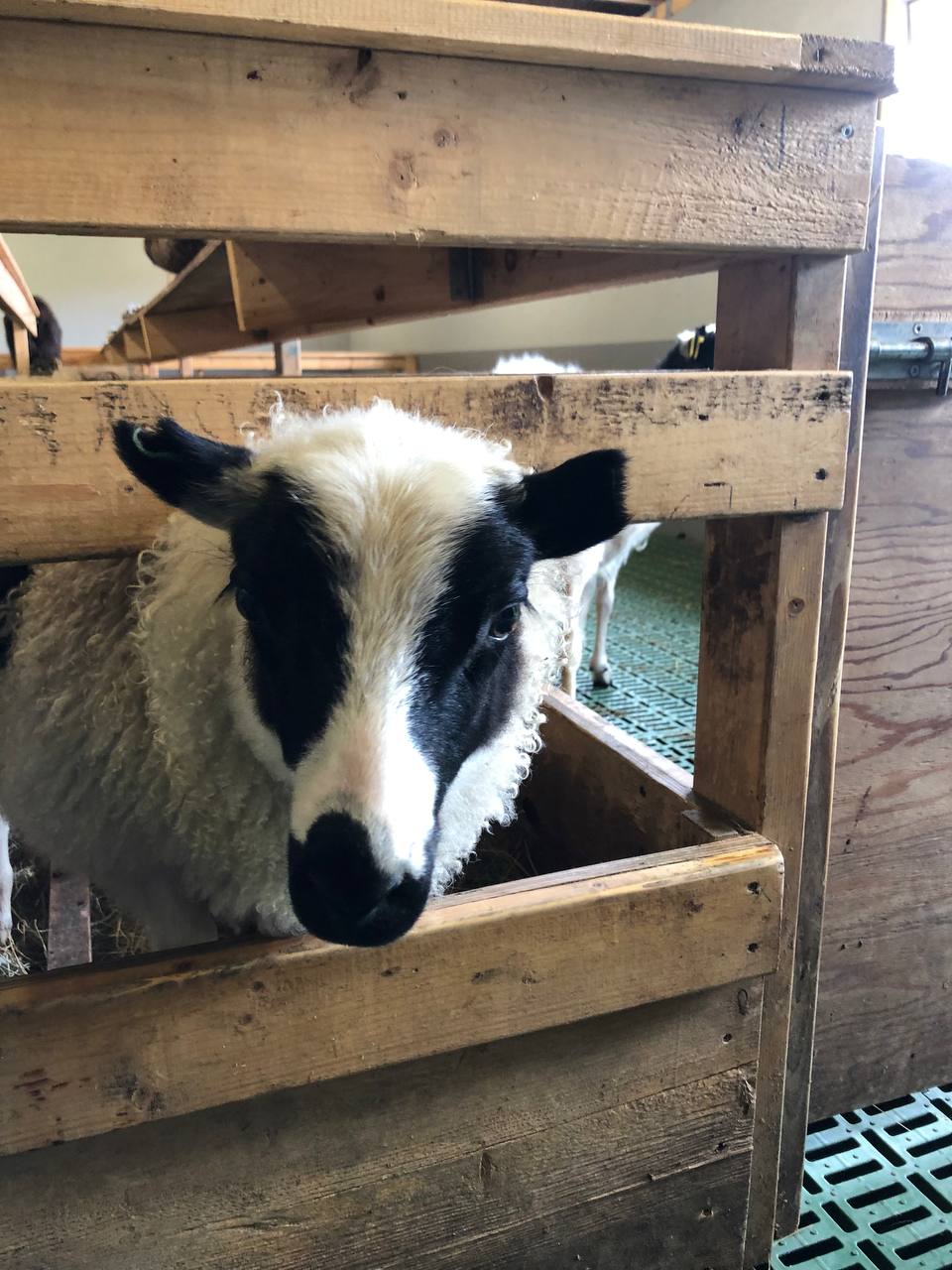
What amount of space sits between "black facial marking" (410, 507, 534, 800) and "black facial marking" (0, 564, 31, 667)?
738 mm

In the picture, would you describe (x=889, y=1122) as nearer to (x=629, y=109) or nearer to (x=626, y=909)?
(x=626, y=909)

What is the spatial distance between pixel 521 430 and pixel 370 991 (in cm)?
68

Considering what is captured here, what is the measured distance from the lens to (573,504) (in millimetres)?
1022

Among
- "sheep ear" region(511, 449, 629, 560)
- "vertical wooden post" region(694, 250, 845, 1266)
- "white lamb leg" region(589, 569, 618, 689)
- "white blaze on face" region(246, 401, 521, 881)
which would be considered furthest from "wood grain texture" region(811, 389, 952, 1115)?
"white lamb leg" region(589, 569, 618, 689)

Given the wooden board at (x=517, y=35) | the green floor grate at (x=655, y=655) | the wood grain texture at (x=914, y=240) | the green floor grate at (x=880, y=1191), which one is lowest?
the green floor grate at (x=880, y=1191)

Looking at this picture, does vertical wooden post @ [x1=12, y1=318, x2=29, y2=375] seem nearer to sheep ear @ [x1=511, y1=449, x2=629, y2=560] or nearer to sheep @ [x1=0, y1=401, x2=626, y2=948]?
sheep @ [x1=0, y1=401, x2=626, y2=948]

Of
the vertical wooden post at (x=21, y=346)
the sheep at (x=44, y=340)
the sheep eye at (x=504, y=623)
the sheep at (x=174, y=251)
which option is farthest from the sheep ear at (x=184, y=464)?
the vertical wooden post at (x=21, y=346)

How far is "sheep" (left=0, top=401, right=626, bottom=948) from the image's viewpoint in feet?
2.88

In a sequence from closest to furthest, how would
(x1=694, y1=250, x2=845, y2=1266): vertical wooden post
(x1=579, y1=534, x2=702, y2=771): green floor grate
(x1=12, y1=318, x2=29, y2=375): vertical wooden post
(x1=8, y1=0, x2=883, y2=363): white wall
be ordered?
(x1=694, y1=250, x2=845, y2=1266): vertical wooden post
(x1=579, y1=534, x2=702, y2=771): green floor grate
(x1=12, y1=318, x2=29, y2=375): vertical wooden post
(x1=8, y1=0, x2=883, y2=363): white wall

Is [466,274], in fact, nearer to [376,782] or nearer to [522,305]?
[376,782]

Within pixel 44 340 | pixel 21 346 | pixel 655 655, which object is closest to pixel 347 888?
pixel 655 655

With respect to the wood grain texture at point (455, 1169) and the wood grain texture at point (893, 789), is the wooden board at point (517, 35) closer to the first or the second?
the wood grain texture at point (893, 789)

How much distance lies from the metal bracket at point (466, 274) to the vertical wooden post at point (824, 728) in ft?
3.51

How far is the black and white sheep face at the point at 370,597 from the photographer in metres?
0.84
